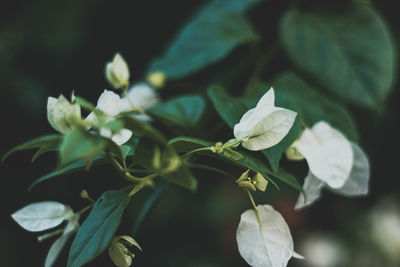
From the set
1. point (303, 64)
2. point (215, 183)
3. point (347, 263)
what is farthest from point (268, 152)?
point (347, 263)

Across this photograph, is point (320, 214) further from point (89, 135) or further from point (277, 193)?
point (89, 135)

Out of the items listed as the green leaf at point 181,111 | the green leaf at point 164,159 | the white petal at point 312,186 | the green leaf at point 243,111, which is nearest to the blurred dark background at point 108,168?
the green leaf at point 181,111

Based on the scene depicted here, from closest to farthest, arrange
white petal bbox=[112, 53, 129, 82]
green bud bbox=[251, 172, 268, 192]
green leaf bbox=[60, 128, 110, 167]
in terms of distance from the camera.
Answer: green leaf bbox=[60, 128, 110, 167] → green bud bbox=[251, 172, 268, 192] → white petal bbox=[112, 53, 129, 82]

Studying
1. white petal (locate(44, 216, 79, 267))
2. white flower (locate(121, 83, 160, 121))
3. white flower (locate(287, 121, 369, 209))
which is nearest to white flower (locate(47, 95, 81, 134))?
white petal (locate(44, 216, 79, 267))

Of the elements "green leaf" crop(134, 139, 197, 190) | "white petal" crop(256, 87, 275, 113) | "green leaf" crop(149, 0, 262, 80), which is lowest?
"green leaf" crop(149, 0, 262, 80)

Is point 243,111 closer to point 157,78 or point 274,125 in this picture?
point 274,125

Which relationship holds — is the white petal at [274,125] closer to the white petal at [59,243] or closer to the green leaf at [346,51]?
the white petal at [59,243]

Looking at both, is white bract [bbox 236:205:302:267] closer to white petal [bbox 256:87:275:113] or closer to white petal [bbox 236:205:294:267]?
white petal [bbox 236:205:294:267]
